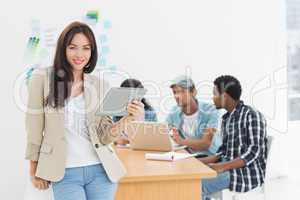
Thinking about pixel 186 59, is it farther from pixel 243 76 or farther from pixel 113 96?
pixel 113 96

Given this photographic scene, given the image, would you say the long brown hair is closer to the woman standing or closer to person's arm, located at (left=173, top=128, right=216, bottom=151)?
the woman standing

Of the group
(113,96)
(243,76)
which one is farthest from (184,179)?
(243,76)

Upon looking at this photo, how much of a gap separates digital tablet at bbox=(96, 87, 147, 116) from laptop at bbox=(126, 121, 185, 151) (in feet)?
2.52

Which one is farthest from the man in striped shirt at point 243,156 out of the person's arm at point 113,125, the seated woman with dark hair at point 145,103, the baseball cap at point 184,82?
the person's arm at point 113,125

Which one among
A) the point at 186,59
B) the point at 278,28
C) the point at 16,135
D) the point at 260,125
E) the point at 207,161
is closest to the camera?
the point at 260,125

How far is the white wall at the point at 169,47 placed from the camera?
3666 mm

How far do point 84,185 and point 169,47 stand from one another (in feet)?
7.94

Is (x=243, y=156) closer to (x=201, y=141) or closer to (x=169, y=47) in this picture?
(x=201, y=141)

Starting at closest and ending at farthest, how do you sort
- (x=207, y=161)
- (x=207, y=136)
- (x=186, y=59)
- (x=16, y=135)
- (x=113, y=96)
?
1. (x=113, y=96)
2. (x=207, y=161)
3. (x=207, y=136)
4. (x=16, y=135)
5. (x=186, y=59)

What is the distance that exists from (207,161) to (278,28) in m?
2.04

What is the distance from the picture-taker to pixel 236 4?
4.33 metres

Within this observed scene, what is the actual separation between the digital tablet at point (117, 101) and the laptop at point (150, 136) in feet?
2.52

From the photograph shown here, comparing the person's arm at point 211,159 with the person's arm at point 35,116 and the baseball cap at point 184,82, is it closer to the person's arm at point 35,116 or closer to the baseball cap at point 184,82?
the baseball cap at point 184,82

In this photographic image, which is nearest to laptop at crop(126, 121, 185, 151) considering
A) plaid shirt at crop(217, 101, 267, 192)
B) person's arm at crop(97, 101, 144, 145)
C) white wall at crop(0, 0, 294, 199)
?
plaid shirt at crop(217, 101, 267, 192)
